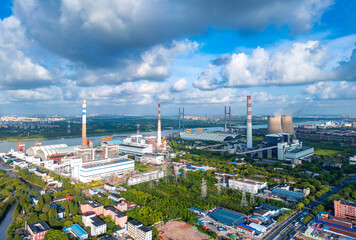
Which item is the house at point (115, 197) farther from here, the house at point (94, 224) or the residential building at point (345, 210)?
the residential building at point (345, 210)

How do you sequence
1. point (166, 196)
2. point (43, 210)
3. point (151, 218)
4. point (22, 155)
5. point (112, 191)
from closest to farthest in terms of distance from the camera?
point (151, 218), point (43, 210), point (166, 196), point (112, 191), point (22, 155)

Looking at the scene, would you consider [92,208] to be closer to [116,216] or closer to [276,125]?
A: [116,216]

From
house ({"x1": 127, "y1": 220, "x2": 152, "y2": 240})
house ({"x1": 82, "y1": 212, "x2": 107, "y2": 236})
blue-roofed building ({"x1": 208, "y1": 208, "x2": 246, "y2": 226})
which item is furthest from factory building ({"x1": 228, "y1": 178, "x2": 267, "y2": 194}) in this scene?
house ({"x1": 82, "y1": 212, "x2": 107, "y2": 236})

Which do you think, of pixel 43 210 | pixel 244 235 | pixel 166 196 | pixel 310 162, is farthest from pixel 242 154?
pixel 43 210

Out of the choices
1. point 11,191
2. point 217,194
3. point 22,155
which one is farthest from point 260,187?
point 22,155

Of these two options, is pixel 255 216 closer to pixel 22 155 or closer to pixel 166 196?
pixel 166 196

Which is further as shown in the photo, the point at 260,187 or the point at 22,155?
the point at 22,155

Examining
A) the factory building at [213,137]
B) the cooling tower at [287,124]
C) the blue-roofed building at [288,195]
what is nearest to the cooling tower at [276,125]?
the cooling tower at [287,124]

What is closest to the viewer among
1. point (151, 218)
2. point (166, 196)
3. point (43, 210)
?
point (151, 218)
